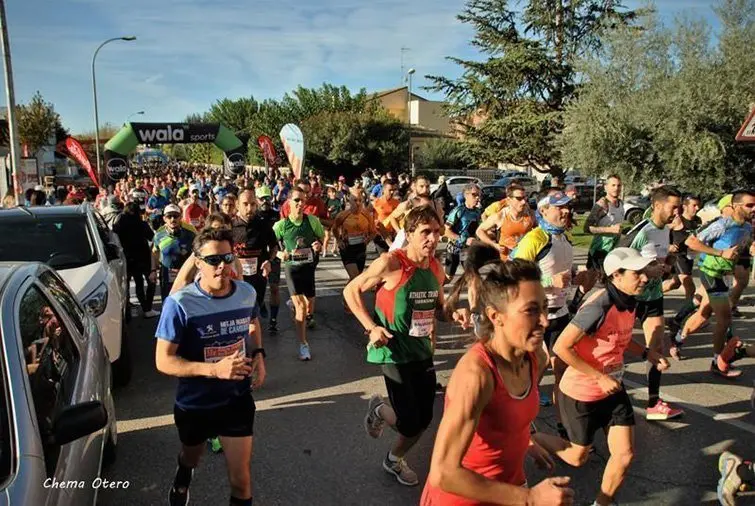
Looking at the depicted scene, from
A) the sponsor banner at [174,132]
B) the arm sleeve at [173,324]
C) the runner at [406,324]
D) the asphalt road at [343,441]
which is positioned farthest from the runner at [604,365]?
the sponsor banner at [174,132]

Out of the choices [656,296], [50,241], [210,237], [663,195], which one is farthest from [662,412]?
[50,241]

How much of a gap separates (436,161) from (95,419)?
146ft

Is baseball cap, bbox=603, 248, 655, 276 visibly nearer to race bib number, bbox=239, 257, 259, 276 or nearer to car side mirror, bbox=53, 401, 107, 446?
car side mirror, bbox=53, 401, 107, 446

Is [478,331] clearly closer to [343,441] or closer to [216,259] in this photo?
[216,259]

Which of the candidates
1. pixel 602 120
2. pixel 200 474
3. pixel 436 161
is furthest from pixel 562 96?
pixel 200 474

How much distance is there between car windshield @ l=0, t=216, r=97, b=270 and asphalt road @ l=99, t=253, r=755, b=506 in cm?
131

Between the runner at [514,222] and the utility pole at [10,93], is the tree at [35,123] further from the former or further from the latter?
the runner at [514,222]

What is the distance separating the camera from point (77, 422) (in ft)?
6.97

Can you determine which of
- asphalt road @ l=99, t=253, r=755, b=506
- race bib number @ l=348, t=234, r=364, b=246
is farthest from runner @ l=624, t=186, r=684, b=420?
race bib number @ l=348, t=234, r=364, b=246

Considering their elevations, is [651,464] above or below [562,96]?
below

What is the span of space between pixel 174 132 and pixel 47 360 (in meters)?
22.9

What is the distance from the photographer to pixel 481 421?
2029 mm

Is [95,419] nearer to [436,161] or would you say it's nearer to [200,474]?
[200,474]

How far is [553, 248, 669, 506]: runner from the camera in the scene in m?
3.12
